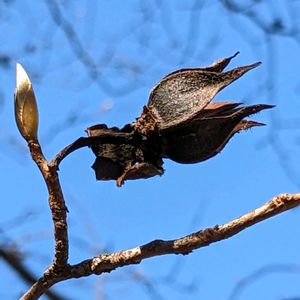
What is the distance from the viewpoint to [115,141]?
0.58 m

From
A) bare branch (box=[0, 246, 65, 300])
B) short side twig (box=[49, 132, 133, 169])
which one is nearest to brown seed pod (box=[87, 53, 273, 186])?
short side twig (box=[49, 132, 133, 169])

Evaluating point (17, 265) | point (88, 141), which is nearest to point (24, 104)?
point (88, 141)

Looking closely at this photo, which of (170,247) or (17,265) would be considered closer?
(170,247)

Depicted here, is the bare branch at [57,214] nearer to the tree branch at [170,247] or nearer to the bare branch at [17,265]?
the tree branch at [170,247]

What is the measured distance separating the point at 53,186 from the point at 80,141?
4 cm

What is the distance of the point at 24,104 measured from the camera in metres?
0.56

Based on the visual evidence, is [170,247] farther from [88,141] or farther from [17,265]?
[17,265]

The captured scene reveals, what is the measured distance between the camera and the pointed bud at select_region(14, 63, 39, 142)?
556 mm

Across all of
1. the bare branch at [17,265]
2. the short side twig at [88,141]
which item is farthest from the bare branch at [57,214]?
the bare branch at [17,265]

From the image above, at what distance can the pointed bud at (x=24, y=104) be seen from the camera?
556mm

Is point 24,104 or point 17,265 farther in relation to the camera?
point 17,265

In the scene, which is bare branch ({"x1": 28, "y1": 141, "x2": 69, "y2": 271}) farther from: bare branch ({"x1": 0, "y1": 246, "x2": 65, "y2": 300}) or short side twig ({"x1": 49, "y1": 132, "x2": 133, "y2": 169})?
bare branch ({"x1": 0, "y1": 246, "x2": 65, "y2": 300})

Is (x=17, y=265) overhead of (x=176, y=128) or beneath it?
overhead

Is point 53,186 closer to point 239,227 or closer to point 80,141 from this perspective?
point 80,141
